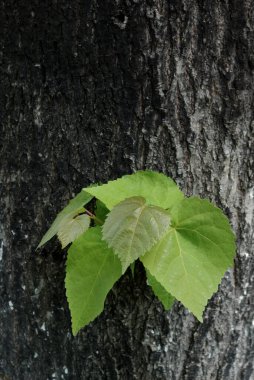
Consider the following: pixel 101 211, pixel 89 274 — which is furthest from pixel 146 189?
pixel 89 274

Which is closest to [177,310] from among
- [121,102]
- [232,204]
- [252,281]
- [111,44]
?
[252,281]

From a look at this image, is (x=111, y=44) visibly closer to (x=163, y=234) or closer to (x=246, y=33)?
(x=246, y=33)

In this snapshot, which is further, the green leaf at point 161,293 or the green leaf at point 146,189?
the green leaf at point 161,293

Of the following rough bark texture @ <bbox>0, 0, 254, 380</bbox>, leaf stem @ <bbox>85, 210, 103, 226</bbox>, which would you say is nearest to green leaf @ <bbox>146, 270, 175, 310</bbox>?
rough bark texture @ <bbox>0, 0, 254, 380</bbox>

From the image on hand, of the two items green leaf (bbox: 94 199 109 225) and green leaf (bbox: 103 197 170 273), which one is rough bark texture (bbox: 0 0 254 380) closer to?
green leaf (bbox: 94 199 109 225)

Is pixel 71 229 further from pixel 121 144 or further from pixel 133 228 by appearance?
pixel 121 144

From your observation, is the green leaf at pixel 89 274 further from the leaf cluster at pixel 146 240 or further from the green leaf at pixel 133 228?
the green leaf at pixel 133 228

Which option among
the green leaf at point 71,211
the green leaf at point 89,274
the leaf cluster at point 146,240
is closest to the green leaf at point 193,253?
the leaf cluster at point 146,240
